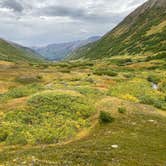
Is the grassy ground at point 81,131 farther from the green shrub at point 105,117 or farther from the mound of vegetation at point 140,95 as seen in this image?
the green shrub at point 105,117

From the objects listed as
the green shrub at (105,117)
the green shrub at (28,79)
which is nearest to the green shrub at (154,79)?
the green shrub at (28,79)

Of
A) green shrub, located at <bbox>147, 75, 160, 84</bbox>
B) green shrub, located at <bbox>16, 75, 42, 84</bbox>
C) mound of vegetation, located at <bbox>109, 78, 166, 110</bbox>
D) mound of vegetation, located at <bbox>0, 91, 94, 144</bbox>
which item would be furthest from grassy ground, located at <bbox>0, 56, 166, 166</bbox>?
green shrub, located at <bbox>16, 75, 42, 84</bbox>

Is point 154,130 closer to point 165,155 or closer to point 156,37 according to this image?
point 165,155

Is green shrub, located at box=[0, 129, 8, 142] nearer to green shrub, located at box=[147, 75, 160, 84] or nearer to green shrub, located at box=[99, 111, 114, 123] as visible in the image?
green shrub, located at box=[99, 111, 114, 123]

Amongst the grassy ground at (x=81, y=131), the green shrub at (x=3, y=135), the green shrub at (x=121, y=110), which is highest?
the green shrub at (x=121, y=110)

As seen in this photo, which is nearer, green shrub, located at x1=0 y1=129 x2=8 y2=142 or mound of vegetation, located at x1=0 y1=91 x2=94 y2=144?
mound of vegetation, located at x1=0 y1=91 x2=94 y2=144

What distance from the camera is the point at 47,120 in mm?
30422

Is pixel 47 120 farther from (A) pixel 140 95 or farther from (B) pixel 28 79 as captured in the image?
(B) pixel 28 79

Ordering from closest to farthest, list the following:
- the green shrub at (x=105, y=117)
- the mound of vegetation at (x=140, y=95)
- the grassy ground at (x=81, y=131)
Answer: the grassy ground at (x=81, y=131)
the green shrub at (x=105, y=117)
the mound of vegetation at (x=140, y=95)

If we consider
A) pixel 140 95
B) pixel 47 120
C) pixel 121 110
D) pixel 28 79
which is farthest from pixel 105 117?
pixel 28 79

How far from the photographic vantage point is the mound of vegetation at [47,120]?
2719 cm

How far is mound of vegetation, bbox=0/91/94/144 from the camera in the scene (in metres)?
27.2

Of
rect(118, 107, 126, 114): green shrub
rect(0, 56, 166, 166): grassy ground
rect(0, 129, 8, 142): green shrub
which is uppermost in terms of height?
rect(118, 107, 126, 114): green shrub

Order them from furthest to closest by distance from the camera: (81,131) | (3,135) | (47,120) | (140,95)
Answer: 1. (140,95)
2. (47,120)
3. (81,131)
4. (3,135)
